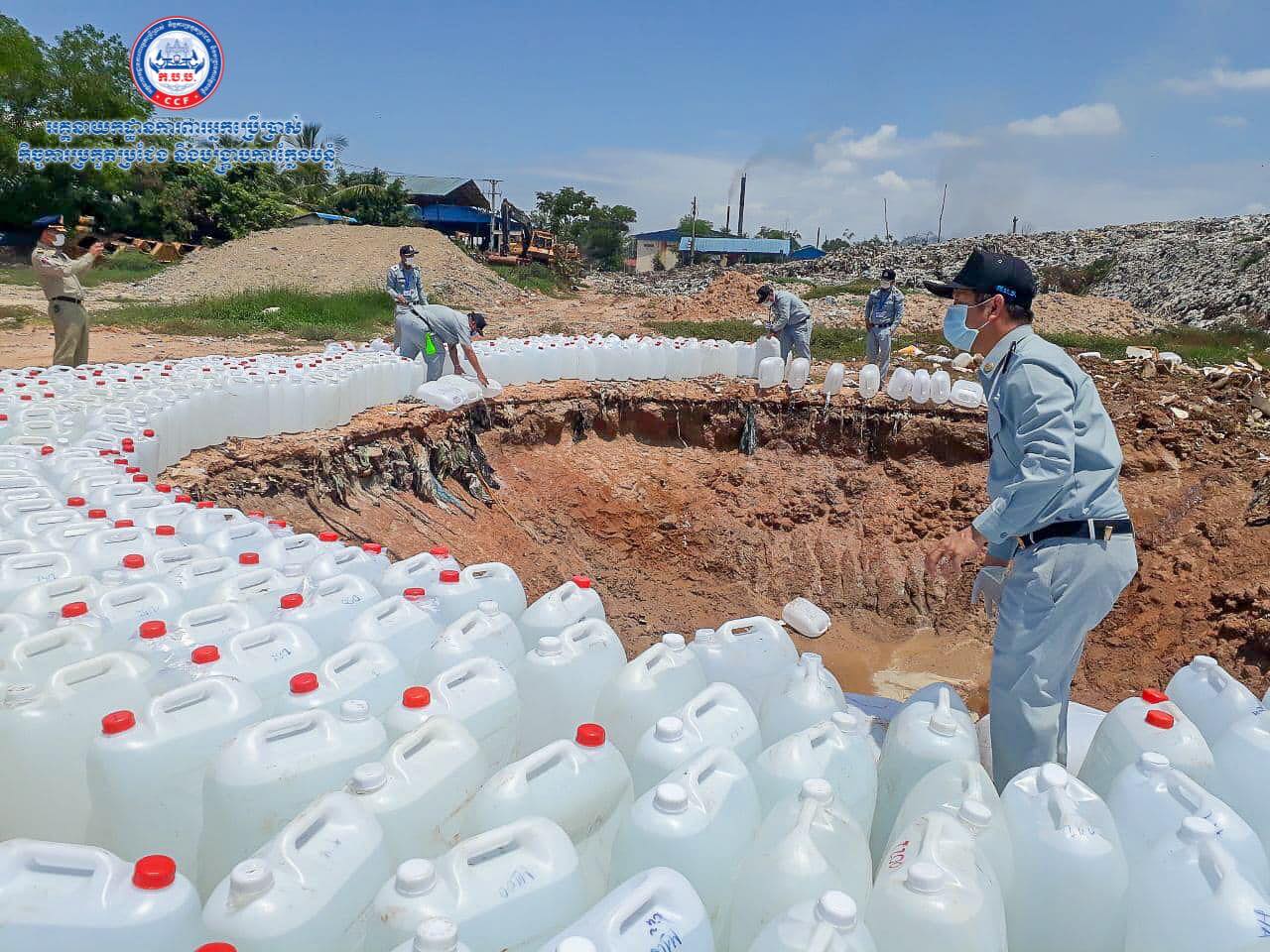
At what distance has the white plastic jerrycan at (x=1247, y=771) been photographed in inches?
84.9

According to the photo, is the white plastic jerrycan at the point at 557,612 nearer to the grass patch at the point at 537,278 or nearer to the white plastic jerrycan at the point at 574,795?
the white plastic jerrycan at the point at 574,795

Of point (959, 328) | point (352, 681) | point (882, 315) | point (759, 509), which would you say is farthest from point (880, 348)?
A: point (352, 681)

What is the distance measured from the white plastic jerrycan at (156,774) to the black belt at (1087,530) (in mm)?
2540

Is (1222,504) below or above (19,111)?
below

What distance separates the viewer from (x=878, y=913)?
1.51 m

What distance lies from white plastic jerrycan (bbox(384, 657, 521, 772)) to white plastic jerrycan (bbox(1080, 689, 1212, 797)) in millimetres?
1751

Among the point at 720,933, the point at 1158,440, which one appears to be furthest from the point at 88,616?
the point at 1158,440

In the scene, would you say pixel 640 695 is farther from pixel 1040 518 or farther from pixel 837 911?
pixel 1040 518

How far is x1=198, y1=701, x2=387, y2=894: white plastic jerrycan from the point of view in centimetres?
177

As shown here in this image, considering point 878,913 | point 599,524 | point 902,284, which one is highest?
point 902,284

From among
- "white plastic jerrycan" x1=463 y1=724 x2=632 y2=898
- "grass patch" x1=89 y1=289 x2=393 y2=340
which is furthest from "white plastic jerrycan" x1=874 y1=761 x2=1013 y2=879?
"grass patch" x1=89 y1=289 x2=393 y2=340

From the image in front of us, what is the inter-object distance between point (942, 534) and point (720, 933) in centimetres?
820

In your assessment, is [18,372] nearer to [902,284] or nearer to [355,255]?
Answer: [355,255]

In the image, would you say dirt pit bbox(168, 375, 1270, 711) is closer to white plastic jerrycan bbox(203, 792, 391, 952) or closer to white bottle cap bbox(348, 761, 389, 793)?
white bottle cap bbox(348, 761, 389, 793)
